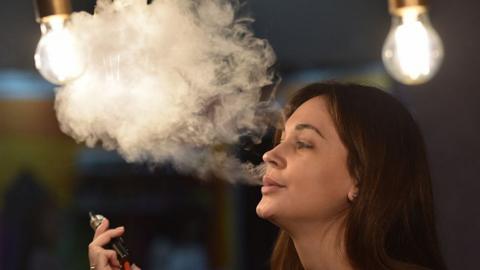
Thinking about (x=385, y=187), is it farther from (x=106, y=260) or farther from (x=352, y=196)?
(x=106, y=260)

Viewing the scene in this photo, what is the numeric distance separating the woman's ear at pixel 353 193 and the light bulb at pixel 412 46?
107cm

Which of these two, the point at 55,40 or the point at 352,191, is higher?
the point at 55,40

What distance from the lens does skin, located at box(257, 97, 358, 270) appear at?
188 centimetres

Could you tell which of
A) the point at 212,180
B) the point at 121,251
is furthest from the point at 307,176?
the point at 212,180

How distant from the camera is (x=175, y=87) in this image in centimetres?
224

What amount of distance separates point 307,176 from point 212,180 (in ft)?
6.96

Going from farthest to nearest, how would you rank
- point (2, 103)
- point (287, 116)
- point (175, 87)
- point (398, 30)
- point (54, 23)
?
1. point (2, 103)
2. point (398, 30)
3. point (54, 23)
4. point (175, 87)
5. point (287, 116)

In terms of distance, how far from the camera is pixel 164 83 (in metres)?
2.25

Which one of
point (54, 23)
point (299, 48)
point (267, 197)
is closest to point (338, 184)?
point (267, 197)

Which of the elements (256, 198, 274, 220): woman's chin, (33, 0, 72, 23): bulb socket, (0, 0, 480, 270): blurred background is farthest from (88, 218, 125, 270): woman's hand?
(0, 0, 480, 270): blurred background

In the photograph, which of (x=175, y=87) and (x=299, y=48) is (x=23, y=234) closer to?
(x=299, y=48)

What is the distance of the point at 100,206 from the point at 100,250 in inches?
79.8

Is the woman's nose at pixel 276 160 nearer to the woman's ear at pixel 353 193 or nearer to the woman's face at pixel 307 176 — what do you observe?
the woman's face at pixel 307 176

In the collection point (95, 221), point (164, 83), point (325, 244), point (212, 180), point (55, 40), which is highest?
point (55, 40)
